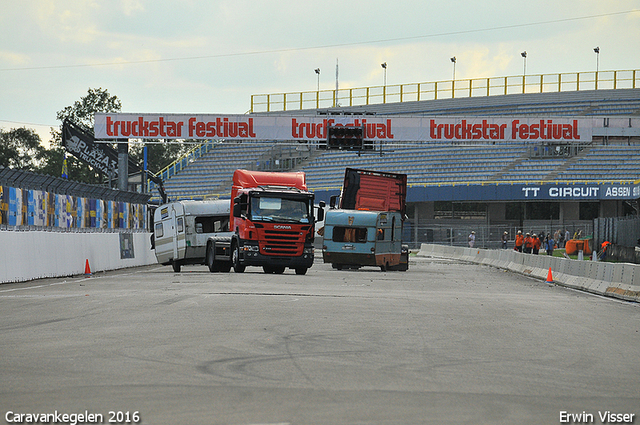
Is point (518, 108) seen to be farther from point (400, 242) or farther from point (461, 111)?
point (400, 242)

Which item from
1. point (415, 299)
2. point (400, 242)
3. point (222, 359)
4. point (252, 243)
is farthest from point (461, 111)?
point (222, 359)

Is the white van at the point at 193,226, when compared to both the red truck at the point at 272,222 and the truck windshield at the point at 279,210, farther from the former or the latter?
the truck windshield at the point at 279,210

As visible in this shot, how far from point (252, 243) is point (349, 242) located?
7.69 m

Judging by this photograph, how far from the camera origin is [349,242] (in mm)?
34250

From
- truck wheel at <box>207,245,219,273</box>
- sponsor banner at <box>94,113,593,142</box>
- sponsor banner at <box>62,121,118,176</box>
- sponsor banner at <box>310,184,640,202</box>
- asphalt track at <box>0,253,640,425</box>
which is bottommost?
truck wheel at <box>207,245,219,273</box>

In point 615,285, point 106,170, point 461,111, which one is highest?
point 461,111

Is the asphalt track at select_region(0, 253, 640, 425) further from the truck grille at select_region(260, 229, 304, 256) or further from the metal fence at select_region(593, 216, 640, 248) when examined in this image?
the metal fence at select_region(593, 216, 640, 248)

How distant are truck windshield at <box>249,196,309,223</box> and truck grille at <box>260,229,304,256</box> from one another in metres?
0.39

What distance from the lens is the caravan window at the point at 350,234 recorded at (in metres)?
34.0

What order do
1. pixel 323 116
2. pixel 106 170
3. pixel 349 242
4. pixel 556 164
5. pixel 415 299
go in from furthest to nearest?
1. pixel 556 164
2. pixel 106 170
3. pixel 323 116
4. pixel 349 242
5. pixel 415 299

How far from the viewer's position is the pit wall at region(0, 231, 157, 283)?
22.8 metres

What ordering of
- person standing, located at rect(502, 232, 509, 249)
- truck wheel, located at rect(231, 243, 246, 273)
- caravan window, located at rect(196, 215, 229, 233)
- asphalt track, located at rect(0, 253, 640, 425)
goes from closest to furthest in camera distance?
asphalt track, located at rect(0, 253, 640, 425)
truck wheel, located at rect(231, 243, 246, 273)
caravan window, located at rect(196, 215, 229, 233)
person standing, located at rect(502, 232, 509, 249)

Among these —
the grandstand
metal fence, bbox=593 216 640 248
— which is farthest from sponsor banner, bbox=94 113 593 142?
the grandstand

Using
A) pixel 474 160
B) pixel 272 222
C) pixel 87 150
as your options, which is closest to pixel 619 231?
pixel 272 222
